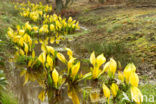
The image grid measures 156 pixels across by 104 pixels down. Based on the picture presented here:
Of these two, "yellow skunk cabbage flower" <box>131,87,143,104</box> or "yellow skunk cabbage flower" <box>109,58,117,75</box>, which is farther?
"yellow skunk cabbage flower" <box>109,58,117,75</box>

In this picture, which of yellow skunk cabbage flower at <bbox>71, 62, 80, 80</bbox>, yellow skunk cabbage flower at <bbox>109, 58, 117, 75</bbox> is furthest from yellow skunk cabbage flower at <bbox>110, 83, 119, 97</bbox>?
yellow skunk cabbage flower at <bbox>71, 62, 80, 80</bbox>

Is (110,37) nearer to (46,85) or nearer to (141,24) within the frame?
(141,24)

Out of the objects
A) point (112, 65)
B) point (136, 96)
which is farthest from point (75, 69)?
point (136, 96)

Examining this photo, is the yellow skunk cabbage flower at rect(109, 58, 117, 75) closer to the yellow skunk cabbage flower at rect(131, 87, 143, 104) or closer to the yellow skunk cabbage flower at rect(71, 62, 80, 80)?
the yellow skunk cabbage flower at rect(71, 62, 80, 80)

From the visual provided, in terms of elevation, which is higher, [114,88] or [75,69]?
[75,69]

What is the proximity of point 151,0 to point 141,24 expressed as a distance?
6.98m

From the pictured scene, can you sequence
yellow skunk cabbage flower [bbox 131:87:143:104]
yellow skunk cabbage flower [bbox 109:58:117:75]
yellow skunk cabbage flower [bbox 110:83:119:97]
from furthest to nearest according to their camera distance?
yellow skunk cabbage flower [bbox 109:58:117:75]
yellow skunk cabbage flower [bbox 110:83:119:97]
yellow skunk cabbage flower [bbox 131:87:143:104]

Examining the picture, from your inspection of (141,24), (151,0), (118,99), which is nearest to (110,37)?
(141,24)

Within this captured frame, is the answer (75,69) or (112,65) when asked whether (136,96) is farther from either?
(75,69)

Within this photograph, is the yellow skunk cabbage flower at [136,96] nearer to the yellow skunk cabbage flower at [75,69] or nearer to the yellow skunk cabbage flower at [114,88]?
the yellow skunk cabbage flower at [114,88]

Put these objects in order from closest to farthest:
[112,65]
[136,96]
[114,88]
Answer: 1. [136,96]
2. [114,88]
3. [112,65]

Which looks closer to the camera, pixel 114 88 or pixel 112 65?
pixel 114 88

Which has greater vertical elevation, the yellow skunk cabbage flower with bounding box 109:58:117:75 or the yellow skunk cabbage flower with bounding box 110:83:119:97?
the yellow skunk cabbage flower with bounding box 109:58:117:75

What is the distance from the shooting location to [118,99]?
2256mm
